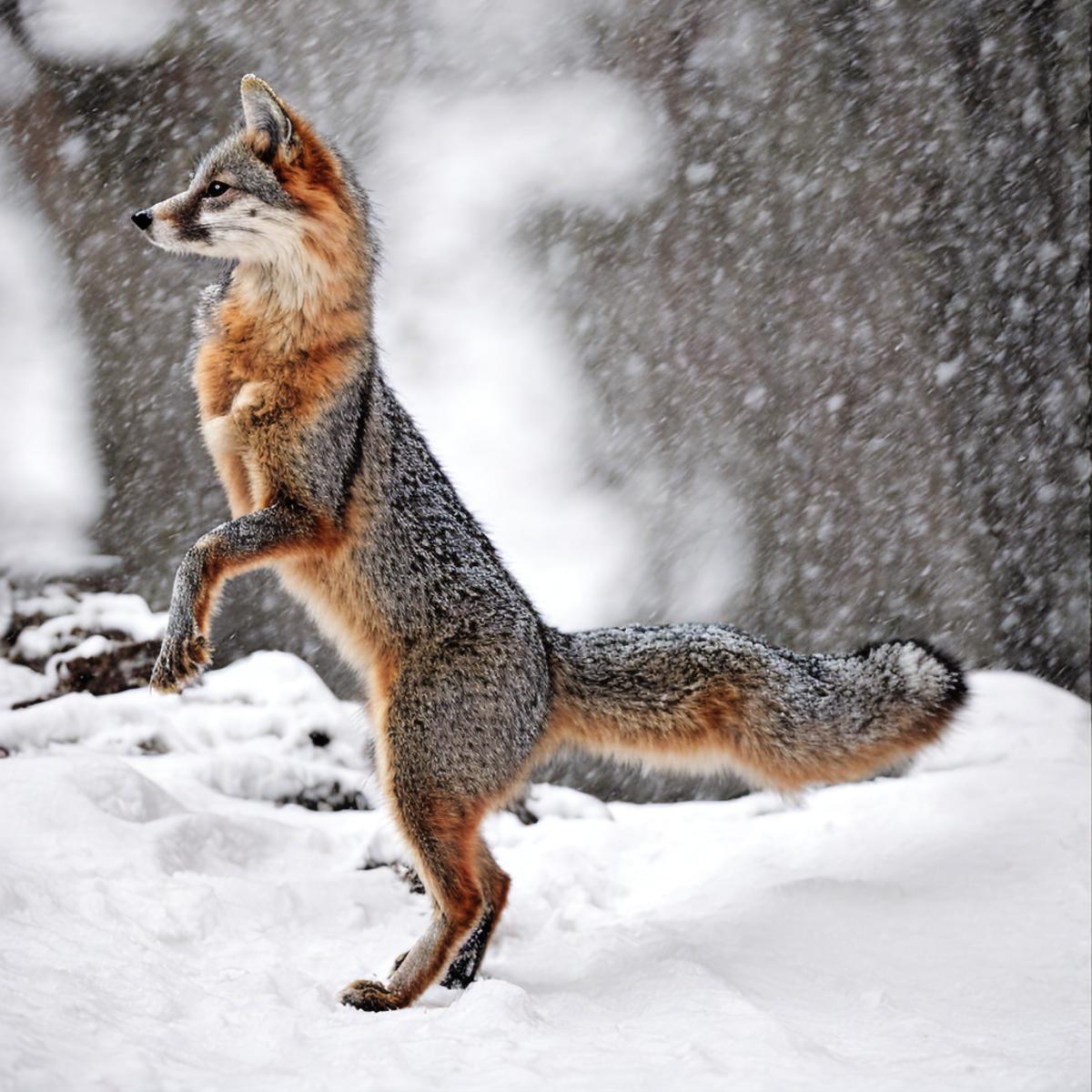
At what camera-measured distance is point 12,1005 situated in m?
2.09

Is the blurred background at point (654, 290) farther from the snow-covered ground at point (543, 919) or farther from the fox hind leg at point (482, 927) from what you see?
the fox hind leg at point (482, 927)

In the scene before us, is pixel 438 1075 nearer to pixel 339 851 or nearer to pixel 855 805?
pixel 339 851

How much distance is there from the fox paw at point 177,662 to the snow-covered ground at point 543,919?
63cm

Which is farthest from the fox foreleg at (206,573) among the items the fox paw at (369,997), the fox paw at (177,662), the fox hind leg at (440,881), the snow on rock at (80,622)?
the snow on rock at (80,622)

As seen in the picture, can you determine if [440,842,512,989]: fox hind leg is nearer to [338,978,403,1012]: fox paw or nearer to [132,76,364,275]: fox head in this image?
[338,978,403,1012]: fox paw

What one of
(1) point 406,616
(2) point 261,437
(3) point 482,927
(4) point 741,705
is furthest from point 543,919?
(2) point 261,437

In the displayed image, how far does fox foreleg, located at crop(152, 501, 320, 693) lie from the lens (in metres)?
2.70

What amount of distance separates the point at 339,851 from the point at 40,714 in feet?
4.46

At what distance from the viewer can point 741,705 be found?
325cm

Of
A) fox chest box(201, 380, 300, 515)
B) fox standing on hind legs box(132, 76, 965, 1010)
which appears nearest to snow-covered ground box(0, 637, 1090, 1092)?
fox standing on hind legs box(132, 76, 965, 1010)

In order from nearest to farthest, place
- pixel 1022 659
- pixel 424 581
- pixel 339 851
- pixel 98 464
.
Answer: pixel 424 581, pixel 339 851, pixel 1022 659, pixel 98 464

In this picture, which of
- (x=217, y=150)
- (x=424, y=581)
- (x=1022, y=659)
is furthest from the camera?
(x=1022, y=659)

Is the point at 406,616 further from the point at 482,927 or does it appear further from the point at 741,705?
the point at 741,705

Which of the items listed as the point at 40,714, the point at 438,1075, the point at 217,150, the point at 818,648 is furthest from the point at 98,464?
the point at 438,1075
